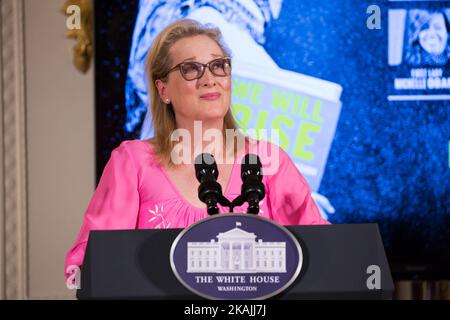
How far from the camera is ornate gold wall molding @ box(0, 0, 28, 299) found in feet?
11.2

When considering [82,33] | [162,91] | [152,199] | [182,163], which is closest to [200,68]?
[162,91]

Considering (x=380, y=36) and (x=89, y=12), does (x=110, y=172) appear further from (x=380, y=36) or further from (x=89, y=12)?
(x=380, y=36)

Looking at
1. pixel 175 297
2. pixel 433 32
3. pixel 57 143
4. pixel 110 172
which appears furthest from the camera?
pixel 57 143

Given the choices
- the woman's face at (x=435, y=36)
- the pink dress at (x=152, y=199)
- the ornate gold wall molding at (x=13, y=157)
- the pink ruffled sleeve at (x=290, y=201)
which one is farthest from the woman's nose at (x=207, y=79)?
the ornate gold wall molding at (x=13, y=157)

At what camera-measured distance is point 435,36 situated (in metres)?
3.18

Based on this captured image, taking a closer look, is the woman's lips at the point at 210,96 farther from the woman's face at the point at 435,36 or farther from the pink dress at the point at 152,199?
the woman's face at the point at 435,36

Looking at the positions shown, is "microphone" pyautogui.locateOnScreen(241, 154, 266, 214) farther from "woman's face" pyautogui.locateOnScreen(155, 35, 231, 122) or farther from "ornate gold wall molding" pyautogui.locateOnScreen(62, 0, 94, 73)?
"ornate gold wall molding" pyautogui.locateOnScreen(62, 0, 94, 73)

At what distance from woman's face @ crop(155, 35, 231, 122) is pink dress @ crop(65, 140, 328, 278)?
7.0 inches

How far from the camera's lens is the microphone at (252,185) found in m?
1.66

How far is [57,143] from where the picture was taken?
3.44 meters

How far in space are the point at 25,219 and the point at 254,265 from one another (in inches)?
82.8

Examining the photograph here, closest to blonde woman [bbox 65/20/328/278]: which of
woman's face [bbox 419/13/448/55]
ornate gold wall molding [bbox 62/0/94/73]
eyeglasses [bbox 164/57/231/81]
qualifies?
eyeglasses [bbox 164/57/231/81]

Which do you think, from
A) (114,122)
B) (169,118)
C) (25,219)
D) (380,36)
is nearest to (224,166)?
(169,118)

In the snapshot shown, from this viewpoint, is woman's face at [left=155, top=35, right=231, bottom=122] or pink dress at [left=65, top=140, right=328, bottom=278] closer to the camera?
pink dress at [left=65, top=140, right=328, bottom=278]
